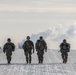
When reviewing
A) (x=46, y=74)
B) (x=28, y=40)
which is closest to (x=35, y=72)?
(x=46, y=74)

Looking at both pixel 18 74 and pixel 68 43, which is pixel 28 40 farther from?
pixel 18 74

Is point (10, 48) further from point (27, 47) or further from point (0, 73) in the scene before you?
point (0, 73)

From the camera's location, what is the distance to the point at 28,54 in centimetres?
3459

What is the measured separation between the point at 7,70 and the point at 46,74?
3235 millimetres

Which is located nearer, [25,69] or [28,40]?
[25,69]

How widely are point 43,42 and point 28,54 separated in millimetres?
1401

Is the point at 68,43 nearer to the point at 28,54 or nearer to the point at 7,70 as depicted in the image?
the point at 28,54

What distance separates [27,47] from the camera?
3384 centimetres

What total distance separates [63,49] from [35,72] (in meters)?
9.52

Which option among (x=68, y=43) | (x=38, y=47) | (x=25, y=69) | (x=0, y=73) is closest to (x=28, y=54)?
(x=38, y=47)

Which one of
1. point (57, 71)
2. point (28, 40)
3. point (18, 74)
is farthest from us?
point (28, 40)

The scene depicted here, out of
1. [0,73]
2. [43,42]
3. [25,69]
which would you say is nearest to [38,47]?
[43,42]

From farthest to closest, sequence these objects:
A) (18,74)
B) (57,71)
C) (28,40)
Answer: (28,40) < (57,71) < (18,74)

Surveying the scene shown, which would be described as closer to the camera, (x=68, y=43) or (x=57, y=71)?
(x=57, y=71)
